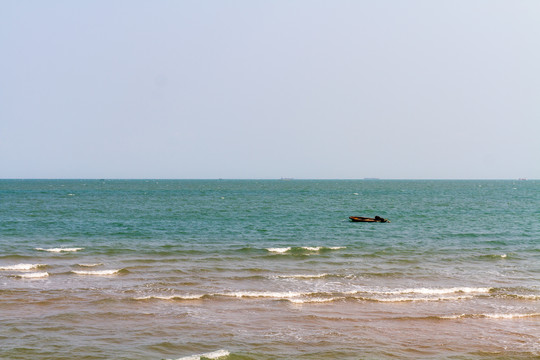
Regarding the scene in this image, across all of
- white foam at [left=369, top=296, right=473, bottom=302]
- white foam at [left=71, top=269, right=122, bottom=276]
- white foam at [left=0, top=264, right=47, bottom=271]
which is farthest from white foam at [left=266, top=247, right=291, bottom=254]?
white foam at [left=0, top=264, right=47, bottom=271]

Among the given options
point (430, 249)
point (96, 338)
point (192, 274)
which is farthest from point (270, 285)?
point (430, 249)

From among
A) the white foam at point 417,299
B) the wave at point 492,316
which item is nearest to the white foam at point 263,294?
the white foam at point 417,299

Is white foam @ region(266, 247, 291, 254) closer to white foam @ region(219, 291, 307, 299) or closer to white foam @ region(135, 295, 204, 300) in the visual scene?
white foam @ region(219, 291, 307, 299)

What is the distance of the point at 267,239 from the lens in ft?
143

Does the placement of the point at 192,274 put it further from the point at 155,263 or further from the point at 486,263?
the point at 486,263

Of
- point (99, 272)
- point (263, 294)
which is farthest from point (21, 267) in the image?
point (263, 294)

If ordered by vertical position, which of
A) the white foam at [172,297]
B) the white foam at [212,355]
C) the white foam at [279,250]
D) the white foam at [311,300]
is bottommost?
the white foam at [212,355]

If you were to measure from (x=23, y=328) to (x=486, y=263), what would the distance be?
1016 inches

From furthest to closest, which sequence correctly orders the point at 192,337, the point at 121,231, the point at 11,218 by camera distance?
the point at 11,218 < the point at 121,231 < the point at 192,337

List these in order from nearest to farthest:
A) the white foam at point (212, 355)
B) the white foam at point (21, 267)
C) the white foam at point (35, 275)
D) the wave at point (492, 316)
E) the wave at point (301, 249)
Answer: the white foam at point (212, 355) → the wave at point (492, 316) → the white foam at point (35, 275) → the white foam at point (21, 267) → the wave at point (301, 249)

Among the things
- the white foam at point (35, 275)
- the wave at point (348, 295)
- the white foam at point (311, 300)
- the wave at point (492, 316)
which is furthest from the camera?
the white foam at point (35, 275)

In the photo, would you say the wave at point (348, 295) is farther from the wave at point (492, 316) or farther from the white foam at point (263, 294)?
the wave at point (492, 316)

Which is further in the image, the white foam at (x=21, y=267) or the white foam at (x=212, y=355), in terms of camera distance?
the white foam at (x=21, y=267)

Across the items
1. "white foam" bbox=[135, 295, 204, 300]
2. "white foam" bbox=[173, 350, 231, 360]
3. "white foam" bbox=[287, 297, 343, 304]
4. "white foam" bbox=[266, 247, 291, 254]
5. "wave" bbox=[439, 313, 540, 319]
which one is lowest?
"white foam" bbox=[173, 350, 231, 360]
